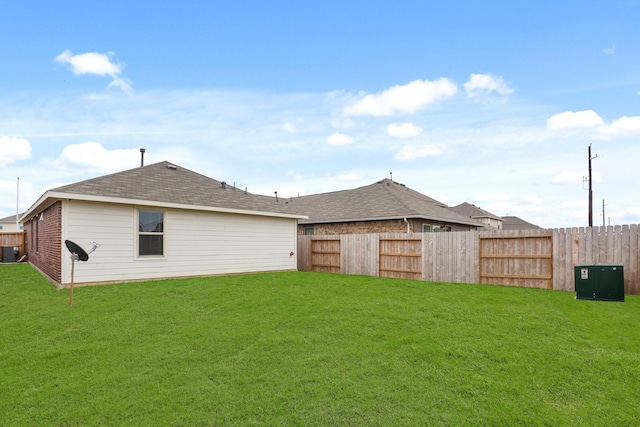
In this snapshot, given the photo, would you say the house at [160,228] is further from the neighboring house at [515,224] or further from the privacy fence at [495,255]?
the neighboring house at [515,224]

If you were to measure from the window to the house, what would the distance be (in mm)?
30

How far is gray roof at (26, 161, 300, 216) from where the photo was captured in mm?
10766

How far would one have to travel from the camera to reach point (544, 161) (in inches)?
647

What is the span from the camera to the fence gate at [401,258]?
12758 mm

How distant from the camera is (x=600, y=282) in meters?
8.38

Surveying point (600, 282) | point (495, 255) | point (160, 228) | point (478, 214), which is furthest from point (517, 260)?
point (478, 214)

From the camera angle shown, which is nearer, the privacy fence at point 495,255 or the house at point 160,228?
the privacy fence at point 495,255

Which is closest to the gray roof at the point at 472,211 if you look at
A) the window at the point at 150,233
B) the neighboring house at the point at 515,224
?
the neighboring house at the point at 515,224

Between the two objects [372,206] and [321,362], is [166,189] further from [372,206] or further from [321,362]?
[372,206]

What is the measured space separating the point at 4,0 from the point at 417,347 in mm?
13987

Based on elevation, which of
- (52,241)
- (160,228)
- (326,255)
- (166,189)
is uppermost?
(166,189)

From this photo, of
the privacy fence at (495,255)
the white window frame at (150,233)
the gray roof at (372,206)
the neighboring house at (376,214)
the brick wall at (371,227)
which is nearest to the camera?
the privacy fence at (495,255)

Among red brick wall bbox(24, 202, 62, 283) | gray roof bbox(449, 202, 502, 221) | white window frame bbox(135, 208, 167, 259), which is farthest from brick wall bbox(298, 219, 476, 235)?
gray roof bbox(449, 202, 502, 221)

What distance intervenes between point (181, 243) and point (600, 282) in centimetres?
1203
